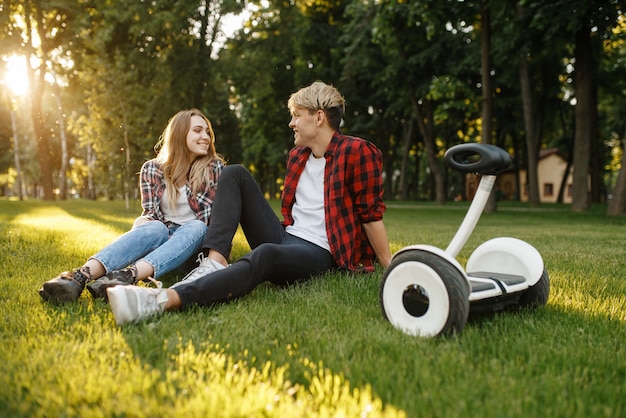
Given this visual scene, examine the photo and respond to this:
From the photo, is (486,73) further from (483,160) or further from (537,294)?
(483,160)

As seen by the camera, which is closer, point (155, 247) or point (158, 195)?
point (155, 247)

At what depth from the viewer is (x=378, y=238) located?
361 centimetres

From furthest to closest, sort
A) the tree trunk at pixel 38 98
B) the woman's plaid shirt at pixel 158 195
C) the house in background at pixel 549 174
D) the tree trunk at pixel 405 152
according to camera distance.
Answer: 1. the house in background at pixel 549 174
2. the tree trunk at pixel 405 152
3. the tree trunk at pixel 38 98
4. the woman's plaid shirt at pixel 158 195

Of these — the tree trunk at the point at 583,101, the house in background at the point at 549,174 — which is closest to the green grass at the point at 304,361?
the tree trunk at the point at 583,101

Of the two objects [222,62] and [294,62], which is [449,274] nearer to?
[222,62]

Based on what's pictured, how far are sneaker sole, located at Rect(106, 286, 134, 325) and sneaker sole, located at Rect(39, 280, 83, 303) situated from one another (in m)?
0.64

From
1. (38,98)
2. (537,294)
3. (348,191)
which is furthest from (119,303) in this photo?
(38,98)

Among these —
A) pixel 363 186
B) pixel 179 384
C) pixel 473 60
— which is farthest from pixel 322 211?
pixel 473 60

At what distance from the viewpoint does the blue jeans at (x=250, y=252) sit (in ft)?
9.20

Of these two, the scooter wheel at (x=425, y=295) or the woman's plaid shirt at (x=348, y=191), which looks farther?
the woman's plaid shirt at (x=348, y=191)

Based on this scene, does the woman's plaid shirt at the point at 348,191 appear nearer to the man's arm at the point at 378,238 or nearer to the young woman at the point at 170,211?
the man's arm at the point at 378,238

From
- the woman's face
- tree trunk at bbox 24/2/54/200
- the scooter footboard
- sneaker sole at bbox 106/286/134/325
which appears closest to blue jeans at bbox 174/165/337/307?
sneaker sole at bbox 106/286/134/325

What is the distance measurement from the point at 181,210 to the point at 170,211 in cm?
9

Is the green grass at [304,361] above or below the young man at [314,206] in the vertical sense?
below
